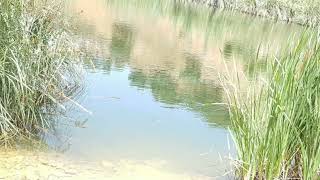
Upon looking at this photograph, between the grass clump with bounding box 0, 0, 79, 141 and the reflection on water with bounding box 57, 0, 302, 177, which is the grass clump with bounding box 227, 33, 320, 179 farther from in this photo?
the grass clump with bounding box 0, 0, 79, 141

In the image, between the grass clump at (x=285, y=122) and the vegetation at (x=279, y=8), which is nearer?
the grass clump at (x=285, y=122)

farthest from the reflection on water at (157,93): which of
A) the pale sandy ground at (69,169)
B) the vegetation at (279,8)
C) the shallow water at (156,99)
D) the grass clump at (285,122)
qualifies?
the vegetation at (279,8)

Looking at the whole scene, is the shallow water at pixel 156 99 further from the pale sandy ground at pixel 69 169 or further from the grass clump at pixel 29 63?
the grass clump at pixel 29 63

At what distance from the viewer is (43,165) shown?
5.12m

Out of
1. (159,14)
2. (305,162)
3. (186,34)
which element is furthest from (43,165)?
(159,14)

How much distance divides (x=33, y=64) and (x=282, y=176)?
2625 mm

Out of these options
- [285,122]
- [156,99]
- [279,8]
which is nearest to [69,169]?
[285,122]

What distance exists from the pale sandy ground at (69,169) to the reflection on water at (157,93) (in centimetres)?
18

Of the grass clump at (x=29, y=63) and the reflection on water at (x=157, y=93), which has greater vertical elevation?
the grass clump at (x=29, y=63)

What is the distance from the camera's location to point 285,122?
4289 mm

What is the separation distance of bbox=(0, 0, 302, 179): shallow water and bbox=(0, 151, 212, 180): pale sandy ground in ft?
0.11

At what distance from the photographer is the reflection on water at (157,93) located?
6.00 meters

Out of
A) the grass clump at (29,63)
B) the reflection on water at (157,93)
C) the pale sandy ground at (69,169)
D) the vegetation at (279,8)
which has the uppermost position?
the grass clump at (29,63)

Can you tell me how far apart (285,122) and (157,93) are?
4580 mm
